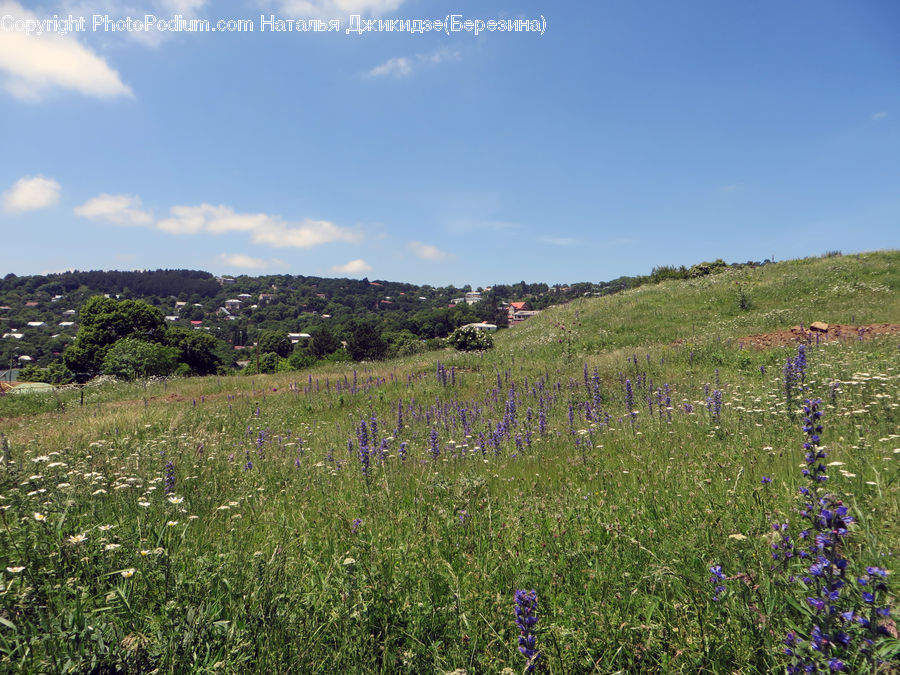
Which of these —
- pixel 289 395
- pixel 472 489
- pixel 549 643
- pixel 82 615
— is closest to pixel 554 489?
pixel 472 489

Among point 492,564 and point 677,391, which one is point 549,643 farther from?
point 677,391

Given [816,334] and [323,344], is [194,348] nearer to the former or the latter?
[323,344]

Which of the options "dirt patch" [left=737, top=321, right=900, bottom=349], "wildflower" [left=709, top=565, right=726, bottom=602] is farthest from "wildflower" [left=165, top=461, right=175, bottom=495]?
"dirt patch" [left=737, top=321, right=900, bottom=349]

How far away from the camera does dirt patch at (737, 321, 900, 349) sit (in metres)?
11.8

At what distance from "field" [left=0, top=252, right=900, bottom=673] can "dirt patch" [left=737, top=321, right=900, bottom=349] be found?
4.79 metres

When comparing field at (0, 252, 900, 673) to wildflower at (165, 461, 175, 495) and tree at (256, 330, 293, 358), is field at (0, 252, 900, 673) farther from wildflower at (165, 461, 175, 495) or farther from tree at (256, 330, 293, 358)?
tree at (256, 330, 293, 358)

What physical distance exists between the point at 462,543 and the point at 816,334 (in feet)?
49.0

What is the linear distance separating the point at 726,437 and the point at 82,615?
621 cm

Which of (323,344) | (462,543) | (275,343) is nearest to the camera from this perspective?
(462,543)

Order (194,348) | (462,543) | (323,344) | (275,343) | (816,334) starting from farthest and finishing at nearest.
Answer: (275,343) < (323,344) < (194,348) < (816,334) < (462,543)

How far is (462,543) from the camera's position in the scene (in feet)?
10.1

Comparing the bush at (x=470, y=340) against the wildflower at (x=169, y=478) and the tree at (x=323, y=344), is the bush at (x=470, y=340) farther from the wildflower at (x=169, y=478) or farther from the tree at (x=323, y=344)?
the tree at (x=323, y=344)

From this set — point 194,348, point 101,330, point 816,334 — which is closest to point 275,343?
point 194,348

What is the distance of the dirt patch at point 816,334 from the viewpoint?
38.8 ft
